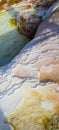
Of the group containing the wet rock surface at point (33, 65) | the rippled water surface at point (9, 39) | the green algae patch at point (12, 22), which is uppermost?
the wet rock surface at point (33, 65)

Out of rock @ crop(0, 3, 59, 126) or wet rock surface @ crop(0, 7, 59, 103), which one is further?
wet rock surface @ crop(0, 7, 59, 103)

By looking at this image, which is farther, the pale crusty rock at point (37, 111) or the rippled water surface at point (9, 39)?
the rippled water surface at point (9, 39)

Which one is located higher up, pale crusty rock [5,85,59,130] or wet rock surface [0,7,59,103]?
wet rock surface [0,7,59,103]

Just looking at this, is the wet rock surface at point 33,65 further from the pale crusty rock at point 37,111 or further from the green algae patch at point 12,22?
→ the green algae patch at point 12,22

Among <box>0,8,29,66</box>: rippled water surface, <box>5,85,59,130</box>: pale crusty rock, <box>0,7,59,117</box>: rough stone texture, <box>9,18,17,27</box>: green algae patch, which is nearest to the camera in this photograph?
<box>5,85,59,130</box>: pale crusty rock

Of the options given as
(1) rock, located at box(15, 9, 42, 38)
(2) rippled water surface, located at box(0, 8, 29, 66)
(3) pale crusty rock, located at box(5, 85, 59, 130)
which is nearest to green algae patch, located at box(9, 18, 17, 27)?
(2) rippled water surface, located at box(0, 8, 29, 66)

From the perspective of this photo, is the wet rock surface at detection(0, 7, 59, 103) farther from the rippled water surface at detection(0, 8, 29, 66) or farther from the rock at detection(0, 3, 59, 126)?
the rippled water surface at detection(0, 8, 29, 66)

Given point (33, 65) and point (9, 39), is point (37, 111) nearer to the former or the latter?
point (33, 65)

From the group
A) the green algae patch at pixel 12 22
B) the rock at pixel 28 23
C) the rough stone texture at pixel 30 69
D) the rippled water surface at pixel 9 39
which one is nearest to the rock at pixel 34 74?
the rough stone texture at pixel 30 69

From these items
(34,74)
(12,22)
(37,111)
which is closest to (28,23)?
(12,22)
